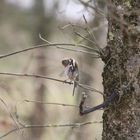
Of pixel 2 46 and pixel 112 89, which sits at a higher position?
pixel 2 46

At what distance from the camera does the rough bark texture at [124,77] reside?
1.88 meters

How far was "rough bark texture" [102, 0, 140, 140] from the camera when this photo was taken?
74.1 inches

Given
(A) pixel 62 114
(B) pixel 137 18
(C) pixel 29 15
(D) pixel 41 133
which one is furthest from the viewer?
(C) pixel 29 15

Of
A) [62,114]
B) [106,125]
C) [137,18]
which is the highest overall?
[62,114]

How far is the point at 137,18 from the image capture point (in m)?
1.88

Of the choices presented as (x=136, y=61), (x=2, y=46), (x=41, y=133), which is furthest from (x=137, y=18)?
(x=2, y=46)

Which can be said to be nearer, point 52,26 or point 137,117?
Result: point 137,117

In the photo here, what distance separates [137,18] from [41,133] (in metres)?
4.65

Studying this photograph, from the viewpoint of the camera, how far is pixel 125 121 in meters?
1.91

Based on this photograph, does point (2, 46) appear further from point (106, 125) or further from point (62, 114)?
point (106, 125)

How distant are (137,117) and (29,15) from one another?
19.0 feet

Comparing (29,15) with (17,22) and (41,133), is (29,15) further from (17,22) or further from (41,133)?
(41,133)

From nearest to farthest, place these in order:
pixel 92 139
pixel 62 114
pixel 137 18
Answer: pixel 137 18 < pixel 92 139 < pixel 62 114

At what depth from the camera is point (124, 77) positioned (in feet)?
6.24
